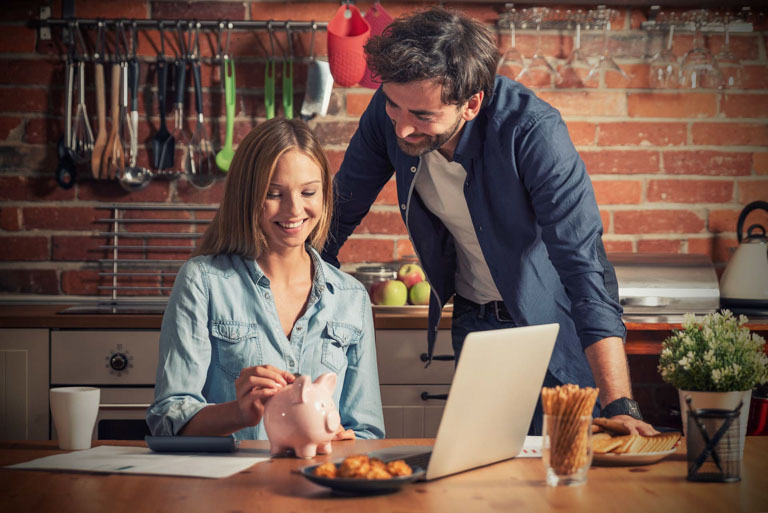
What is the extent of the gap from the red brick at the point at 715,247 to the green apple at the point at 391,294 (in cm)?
99

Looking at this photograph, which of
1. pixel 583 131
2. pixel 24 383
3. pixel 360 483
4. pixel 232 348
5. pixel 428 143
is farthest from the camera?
pixel 583 131

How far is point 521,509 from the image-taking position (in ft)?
2.90

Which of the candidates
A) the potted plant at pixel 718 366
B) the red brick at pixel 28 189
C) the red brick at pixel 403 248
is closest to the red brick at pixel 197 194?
the red brick at pixel 28 189

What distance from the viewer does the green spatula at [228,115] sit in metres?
2.64

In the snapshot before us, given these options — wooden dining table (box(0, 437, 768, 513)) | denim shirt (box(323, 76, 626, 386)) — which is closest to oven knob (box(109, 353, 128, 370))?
denim shirt (box(323, 76, 626, 386))

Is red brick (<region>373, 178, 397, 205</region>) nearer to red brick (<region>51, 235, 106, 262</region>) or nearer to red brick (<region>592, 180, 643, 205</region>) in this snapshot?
red brick (<region>592, 180, 643, 205</region>)

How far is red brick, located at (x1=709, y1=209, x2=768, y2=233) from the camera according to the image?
109 inches

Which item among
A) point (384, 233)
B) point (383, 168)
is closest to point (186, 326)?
point (383, 168)

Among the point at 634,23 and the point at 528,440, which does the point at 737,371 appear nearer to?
the point at 528,440

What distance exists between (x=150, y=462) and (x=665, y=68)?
2.19 meters

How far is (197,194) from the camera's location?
2.72 m

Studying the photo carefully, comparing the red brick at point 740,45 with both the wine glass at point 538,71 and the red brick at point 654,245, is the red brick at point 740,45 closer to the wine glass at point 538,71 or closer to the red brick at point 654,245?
the wine glass at point 538,71

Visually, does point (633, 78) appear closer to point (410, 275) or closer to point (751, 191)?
point (751, 191)

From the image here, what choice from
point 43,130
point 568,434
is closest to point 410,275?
point 43,130
